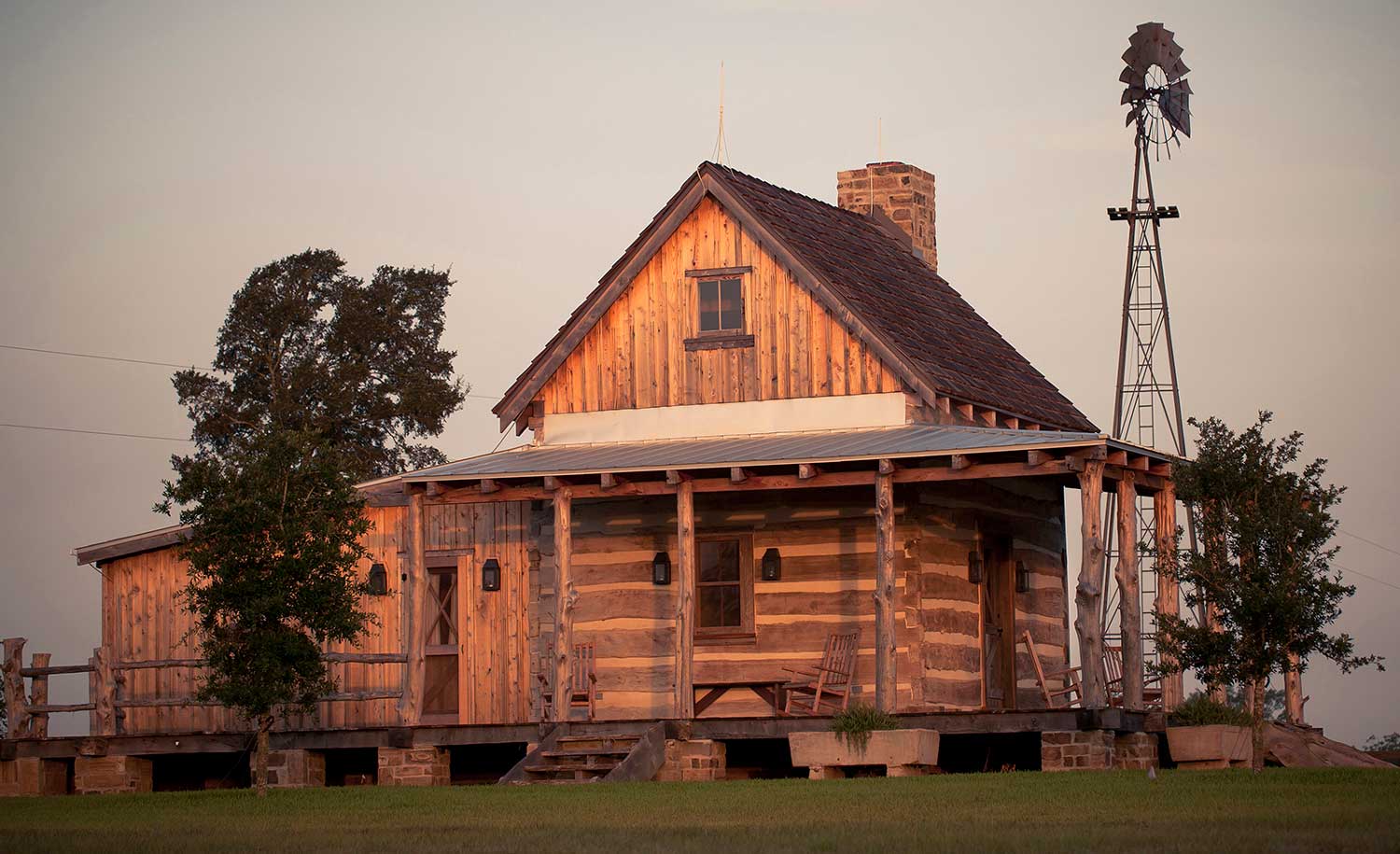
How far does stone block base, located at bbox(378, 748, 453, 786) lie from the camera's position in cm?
2419

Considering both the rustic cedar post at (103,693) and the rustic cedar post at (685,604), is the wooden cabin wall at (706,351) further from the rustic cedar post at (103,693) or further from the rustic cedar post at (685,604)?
the rustic cedar post at (103,693)

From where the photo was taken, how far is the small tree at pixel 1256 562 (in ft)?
65.0

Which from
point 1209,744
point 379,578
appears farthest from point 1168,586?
point 379,578

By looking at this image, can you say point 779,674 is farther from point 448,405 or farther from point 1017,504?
point 448,405

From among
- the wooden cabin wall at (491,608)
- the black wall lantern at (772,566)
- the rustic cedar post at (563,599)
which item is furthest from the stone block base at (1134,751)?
the wooden cabin wall at (491,608)

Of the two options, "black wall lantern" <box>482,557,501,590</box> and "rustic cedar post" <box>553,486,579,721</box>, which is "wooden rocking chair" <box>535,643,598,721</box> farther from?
"black wall lantern" <box>482,557,501,590</box>

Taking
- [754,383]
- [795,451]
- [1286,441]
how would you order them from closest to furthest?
[1286,441]
[795,451]
[754,383]

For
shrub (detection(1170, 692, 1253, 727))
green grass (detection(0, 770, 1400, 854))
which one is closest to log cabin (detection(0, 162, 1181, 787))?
shrub (detection(1170, 692, 1253, 727))

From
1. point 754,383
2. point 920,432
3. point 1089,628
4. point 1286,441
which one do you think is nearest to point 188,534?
point 754,383

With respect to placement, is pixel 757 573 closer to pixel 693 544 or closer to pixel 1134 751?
pixel 693 544

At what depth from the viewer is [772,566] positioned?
2581 centimetres

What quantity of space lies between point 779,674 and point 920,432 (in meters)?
3.44

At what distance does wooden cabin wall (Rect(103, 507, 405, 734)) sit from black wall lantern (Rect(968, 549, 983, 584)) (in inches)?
294

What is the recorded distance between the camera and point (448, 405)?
44.5m
